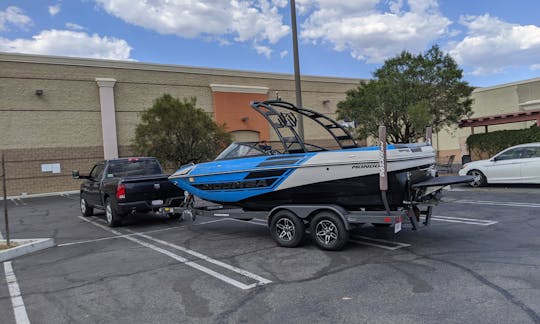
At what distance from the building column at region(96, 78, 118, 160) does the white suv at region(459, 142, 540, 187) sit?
18274 mm

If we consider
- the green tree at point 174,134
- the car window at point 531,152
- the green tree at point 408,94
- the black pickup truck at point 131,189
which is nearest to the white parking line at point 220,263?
the black pickup truck at point 131,189

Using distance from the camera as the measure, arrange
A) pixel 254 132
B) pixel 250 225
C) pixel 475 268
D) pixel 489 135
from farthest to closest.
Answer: pixel 254 132, pixel 489 135, pixel 250 225, pixel 475 268

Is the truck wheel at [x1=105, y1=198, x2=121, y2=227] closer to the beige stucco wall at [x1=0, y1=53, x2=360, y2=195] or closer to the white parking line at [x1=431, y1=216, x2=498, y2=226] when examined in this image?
the white parking line at [x1=431, y1=216, x2=498, y2=226]

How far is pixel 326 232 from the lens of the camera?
6637mm

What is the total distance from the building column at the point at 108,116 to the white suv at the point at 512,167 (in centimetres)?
1827

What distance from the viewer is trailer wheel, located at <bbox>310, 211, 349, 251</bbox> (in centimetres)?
641

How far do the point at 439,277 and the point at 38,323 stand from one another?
4.58 m

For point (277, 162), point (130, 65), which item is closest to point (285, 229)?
point (277, 162)

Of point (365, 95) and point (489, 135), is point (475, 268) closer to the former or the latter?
point (365, 95)

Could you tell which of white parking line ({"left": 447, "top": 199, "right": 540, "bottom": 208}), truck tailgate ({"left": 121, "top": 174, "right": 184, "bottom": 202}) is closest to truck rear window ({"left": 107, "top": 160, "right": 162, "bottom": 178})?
truck tailgate ({"left": 121, "top": 174, "right": 184, "bottom": 202})

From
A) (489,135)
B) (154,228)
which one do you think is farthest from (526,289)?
(489,135)

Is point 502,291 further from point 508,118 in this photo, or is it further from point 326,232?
point 508,118

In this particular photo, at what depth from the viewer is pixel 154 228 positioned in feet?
32.6

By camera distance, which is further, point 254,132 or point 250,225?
point 254,132
